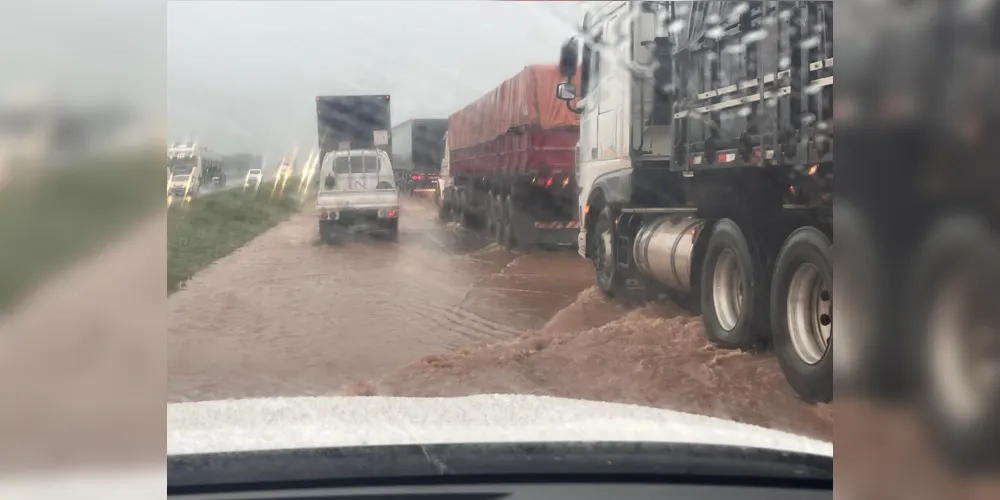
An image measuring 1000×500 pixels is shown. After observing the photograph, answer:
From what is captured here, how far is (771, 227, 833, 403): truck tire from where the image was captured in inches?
159

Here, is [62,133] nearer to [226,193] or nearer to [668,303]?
[226,193]

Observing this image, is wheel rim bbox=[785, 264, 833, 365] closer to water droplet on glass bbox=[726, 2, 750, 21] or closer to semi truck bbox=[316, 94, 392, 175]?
water droplet on glass bbox=[726, 2, 750, 21]

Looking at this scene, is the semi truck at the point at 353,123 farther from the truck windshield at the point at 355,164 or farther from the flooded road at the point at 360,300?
the flooded road at the point at 360,300

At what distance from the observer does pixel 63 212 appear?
4.00 ft

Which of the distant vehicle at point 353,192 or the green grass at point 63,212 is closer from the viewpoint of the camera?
the green grass at point 63,212

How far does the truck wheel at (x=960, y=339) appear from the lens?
1.06 metres

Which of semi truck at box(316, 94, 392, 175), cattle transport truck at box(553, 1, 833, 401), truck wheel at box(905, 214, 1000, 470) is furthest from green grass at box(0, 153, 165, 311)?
semi truck at box(316, 94, 392, 175)

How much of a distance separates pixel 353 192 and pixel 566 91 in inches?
61.3

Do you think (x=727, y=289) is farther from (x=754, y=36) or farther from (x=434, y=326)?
(x=434, y=326)

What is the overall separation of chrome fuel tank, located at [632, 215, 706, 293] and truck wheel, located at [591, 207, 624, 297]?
0.53 feet

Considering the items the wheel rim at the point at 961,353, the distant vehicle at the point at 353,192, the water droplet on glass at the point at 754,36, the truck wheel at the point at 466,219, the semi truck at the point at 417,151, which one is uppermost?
the water droplet on glass at the point at 754,36

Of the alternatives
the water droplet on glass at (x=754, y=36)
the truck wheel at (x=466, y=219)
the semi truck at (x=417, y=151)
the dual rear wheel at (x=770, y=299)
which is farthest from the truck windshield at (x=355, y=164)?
the water droplet on glass at (x=754, y=36)

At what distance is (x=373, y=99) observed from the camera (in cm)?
522

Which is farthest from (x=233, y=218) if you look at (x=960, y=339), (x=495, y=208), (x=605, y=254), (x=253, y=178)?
(x=960, y=339)
